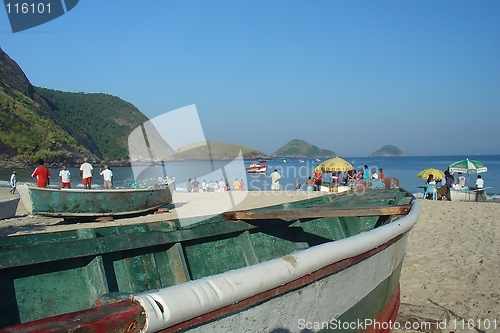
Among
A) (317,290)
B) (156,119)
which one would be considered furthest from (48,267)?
(156,119)

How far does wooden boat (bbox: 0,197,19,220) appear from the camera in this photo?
12320 mm

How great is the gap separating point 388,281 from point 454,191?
58.8 feet

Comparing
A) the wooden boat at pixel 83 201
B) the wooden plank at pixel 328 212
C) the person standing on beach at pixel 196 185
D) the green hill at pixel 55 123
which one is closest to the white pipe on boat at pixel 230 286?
the wooden plank at pixel 328 212

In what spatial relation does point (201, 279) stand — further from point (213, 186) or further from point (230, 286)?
point (213, 186)

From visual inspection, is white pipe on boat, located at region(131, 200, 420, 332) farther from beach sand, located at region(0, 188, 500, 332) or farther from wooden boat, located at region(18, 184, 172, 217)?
wooden boat, located at region(18, 184, 172, 217)

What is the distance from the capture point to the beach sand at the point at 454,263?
5.68 metres

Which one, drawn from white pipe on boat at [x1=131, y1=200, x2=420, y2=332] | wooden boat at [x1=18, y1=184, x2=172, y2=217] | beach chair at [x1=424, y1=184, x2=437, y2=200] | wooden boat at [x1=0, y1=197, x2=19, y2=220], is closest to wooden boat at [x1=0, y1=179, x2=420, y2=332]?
white pipe on boat at [x1=131, y1=200, x2=420, y2=332]

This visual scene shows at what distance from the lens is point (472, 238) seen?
33.4 feet

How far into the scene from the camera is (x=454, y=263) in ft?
26.3

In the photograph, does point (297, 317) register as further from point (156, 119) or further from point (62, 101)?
point (62, 101)

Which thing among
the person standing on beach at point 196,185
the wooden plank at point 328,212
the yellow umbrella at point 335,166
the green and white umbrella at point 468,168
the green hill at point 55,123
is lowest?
the green and white umbrella at point 468,168

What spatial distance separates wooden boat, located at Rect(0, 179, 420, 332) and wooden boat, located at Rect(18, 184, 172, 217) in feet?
25.3

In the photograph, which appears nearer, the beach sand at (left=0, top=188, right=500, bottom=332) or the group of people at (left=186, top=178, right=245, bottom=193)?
the beach sand at (left=0, top=188, right=500, bottom=332)

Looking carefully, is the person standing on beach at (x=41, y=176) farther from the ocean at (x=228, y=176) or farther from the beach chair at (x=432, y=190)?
the beach chair at (x=432, y=190)
